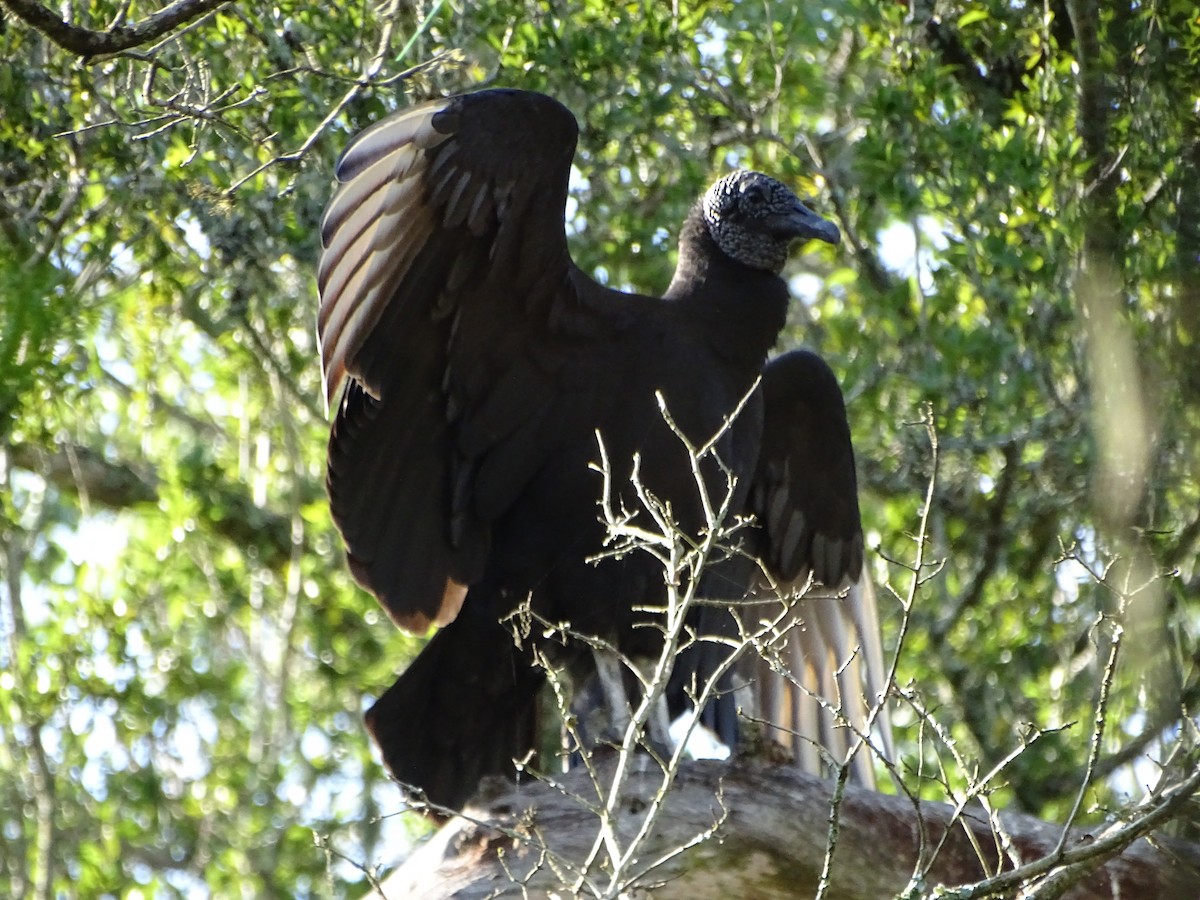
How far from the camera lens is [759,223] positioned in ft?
12.2

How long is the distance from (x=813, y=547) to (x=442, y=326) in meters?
1.35

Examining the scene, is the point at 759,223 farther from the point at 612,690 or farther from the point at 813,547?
the point at 612,690

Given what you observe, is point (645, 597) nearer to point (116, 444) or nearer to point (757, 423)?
point (757, 423)

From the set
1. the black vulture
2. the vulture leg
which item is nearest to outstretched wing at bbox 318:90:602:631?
the black vulture

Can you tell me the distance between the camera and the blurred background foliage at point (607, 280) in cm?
361

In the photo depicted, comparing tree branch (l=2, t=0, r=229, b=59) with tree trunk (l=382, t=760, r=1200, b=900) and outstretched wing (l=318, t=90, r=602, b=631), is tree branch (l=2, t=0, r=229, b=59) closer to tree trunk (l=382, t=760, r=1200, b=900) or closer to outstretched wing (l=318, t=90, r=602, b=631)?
outstretched wing (l=318, t=90, r=602, b=631)

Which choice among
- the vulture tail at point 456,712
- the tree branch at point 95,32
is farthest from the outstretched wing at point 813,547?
the tree branch at point 95,32

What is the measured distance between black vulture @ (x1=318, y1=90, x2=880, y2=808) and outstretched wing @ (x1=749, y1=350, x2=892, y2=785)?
1.13 feet

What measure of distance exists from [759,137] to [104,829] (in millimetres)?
2967

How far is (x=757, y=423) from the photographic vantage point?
11.9 feet

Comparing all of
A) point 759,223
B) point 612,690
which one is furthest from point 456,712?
point 759,223

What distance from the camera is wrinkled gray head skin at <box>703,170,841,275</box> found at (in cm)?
371

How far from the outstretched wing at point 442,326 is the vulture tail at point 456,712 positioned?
0.30 feet

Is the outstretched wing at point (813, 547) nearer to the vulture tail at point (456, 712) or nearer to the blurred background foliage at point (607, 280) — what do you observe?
the blurred background foliage at point (607, 280)
